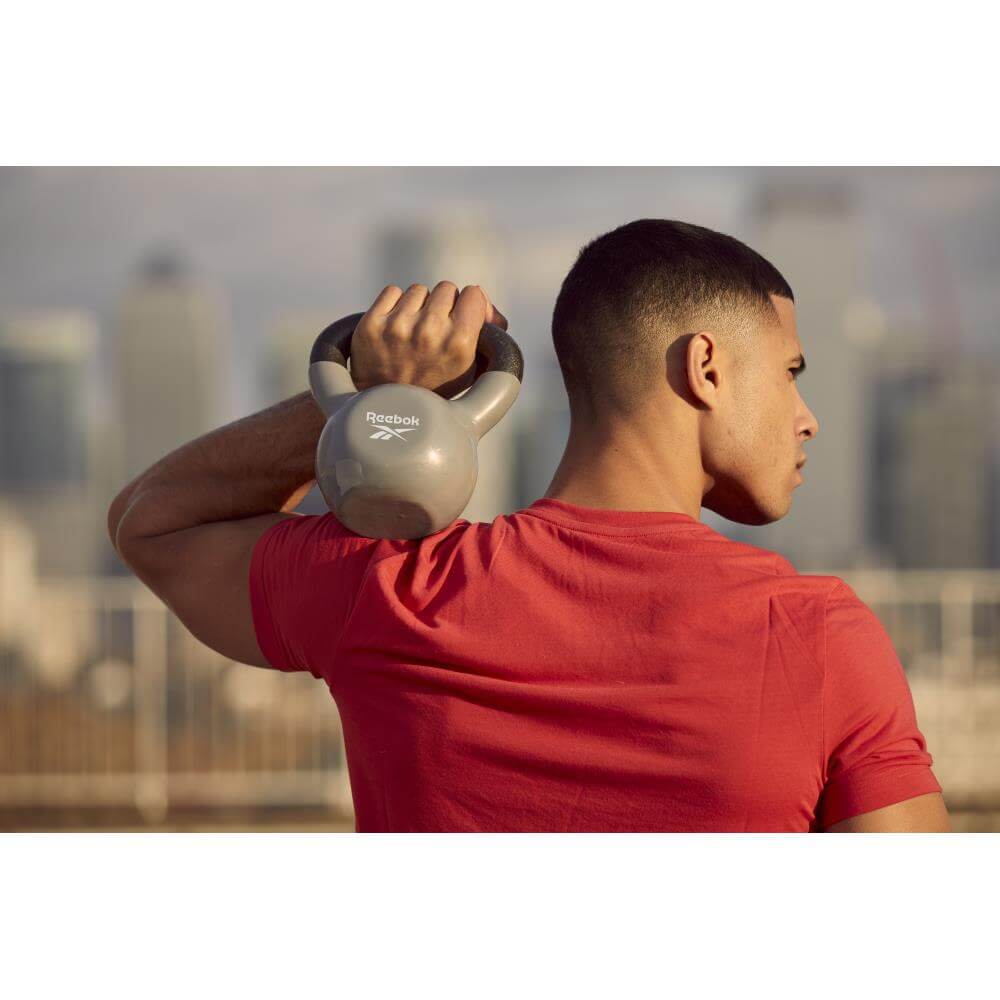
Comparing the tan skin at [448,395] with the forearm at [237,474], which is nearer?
the tan skin at [448,395]

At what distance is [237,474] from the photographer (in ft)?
4.41

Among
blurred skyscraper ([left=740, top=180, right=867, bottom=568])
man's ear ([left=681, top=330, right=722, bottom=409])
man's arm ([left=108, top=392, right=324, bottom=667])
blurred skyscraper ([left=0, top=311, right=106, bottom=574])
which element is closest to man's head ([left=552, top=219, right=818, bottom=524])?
man's ear ([left=681, top=330, right=722, bottom=409])

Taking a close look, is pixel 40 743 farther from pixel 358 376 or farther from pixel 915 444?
pixel 915 444

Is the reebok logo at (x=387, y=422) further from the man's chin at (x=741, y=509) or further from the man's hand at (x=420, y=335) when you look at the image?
the man's chin at (x=741, y=509)

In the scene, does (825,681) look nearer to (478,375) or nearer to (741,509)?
(741,509)

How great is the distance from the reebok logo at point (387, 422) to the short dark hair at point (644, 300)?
217mm

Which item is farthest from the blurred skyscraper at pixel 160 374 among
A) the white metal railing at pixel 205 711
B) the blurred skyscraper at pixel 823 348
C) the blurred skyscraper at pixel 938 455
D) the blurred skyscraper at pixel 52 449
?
the white metal railing at pixel 205 711

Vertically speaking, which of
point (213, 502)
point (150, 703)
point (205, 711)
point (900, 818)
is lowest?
point (205, 711)

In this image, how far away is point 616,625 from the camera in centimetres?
105

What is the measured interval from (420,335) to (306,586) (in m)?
0.28

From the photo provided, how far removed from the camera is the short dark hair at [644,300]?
120 centimetres

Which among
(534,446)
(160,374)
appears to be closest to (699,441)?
(534,446)

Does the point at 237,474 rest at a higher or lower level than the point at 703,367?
lower

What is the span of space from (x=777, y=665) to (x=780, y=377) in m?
0.36
